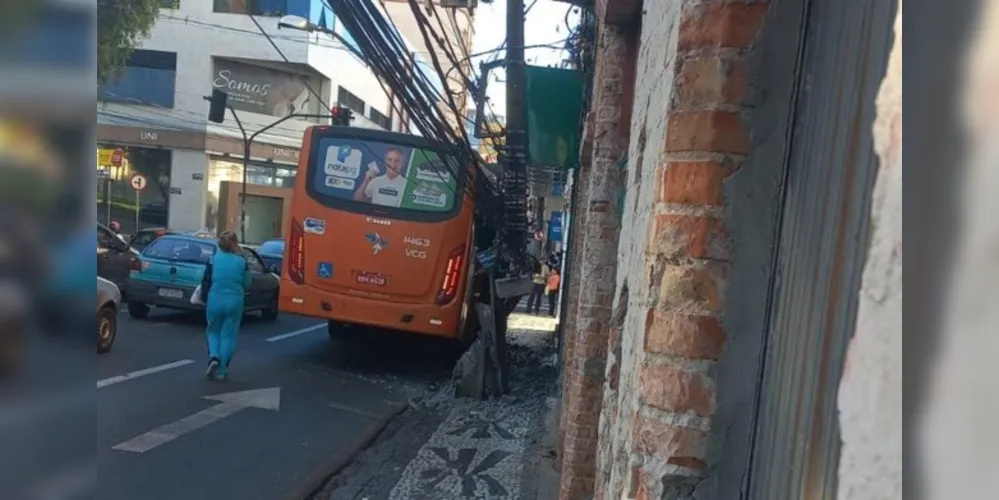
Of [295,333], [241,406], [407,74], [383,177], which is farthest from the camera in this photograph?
[295,333]

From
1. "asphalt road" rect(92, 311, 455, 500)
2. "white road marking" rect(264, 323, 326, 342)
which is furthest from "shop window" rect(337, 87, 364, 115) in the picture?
"asphalt road" rect(92, 311, 455, 500)

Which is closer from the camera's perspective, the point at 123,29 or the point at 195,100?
the point at 123,29

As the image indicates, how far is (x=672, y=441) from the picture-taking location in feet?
6.68

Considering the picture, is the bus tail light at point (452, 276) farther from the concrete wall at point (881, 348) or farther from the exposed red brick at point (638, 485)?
the concrete wall at point (881, 348)

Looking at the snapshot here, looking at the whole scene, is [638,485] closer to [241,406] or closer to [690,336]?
[690,336]

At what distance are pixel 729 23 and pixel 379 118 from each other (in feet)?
144

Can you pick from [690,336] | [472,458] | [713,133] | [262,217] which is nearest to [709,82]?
[713,133]

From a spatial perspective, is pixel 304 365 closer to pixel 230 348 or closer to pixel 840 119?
pixel 230 348

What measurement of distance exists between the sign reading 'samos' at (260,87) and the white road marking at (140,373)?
23933 mm

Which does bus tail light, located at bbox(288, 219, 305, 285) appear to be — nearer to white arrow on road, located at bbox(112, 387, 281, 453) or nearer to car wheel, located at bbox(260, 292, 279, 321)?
white arrow on road, located at bbox(112, 387, 281, 453)

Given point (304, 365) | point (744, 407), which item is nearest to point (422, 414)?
point (304, 365)

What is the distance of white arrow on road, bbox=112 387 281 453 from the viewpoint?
711 cm

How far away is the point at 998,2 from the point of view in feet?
3.75

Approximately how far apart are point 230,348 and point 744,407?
351 inches
